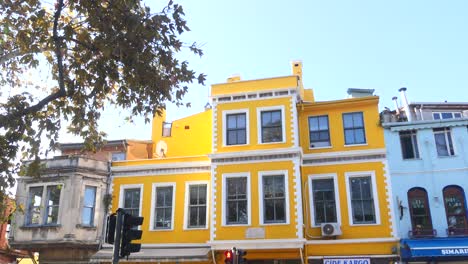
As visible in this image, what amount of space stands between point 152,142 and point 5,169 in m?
16.5

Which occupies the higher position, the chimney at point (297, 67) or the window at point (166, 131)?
the chimney at point (297, 67)

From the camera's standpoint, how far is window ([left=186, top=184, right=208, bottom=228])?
2252 centimetres

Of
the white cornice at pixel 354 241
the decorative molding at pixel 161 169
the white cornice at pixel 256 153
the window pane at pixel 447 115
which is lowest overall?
the white cornice at pixel 354 241

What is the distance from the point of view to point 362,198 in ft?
68.9

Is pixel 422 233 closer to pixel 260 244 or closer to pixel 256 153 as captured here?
pixel 260 244

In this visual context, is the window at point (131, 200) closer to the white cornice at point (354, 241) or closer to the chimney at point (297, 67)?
the white cornice at point (354, 241)

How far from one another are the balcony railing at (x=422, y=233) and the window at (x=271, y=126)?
22.4 ft

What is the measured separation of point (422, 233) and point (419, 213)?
35.4 inches

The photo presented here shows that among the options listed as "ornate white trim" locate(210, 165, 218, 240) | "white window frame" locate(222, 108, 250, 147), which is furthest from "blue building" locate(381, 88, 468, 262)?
"ornate white trim" locate(210, 165, 218, 240)

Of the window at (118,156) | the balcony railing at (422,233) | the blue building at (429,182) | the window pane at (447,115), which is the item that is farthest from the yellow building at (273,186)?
the window pane at (447,115)

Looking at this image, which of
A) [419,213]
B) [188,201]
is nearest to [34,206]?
[188,201]

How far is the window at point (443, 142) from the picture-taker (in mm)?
21172

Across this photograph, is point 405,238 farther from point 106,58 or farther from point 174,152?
point 106,58

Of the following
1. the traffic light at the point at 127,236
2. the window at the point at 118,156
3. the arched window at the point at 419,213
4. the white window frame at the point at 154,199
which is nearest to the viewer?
the traffic light at the point at 127,236
